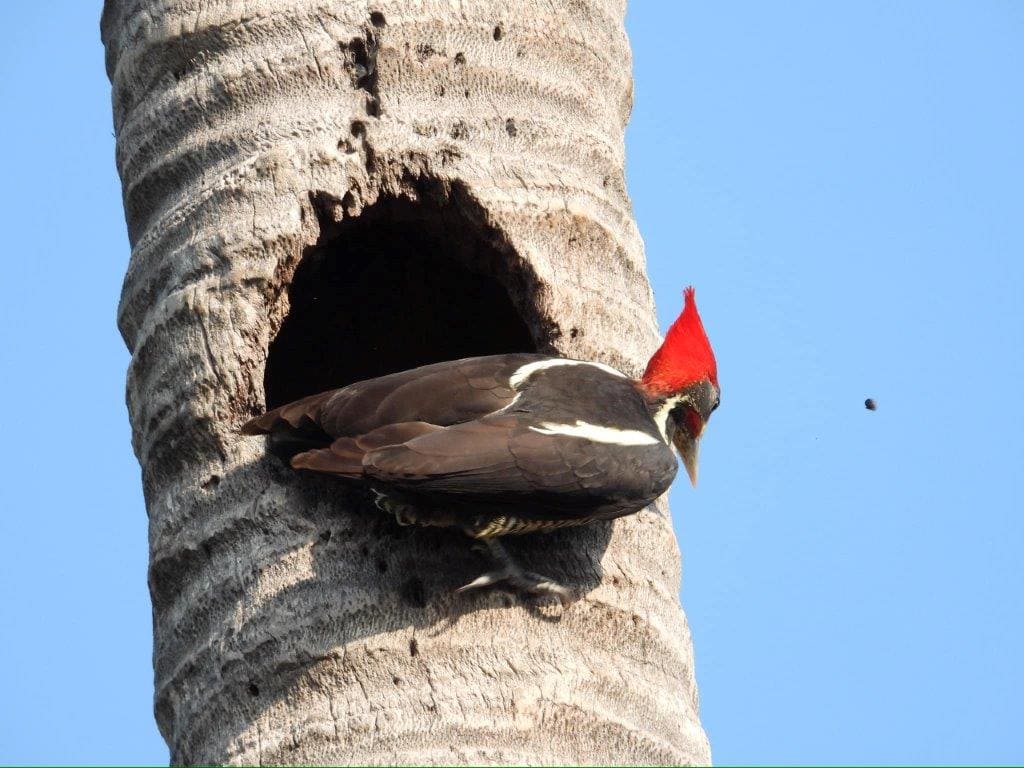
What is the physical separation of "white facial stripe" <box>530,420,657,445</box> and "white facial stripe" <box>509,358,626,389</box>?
0.15 m

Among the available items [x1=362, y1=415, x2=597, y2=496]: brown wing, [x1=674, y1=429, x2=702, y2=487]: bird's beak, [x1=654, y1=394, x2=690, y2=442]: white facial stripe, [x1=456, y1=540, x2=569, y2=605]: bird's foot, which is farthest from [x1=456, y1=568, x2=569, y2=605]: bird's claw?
[x1=674, y1=429, x2=702, y2=487]: bird's beak

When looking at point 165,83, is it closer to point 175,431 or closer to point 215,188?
point 215,188

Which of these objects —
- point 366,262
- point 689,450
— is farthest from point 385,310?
point 689,450

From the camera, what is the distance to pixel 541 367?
3432mm

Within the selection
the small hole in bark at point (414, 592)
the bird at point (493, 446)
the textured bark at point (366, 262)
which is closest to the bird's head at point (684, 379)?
the textured bark at point (366, 262)

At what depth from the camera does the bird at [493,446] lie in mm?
3121

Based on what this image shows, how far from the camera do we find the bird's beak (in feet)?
13.4

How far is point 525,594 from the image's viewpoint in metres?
3.21

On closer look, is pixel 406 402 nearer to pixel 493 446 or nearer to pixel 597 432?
pixel 493 446

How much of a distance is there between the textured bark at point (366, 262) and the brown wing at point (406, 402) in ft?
0.48

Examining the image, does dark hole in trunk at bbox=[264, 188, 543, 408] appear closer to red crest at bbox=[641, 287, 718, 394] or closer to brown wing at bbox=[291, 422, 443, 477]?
red crest at bbox=[641, 287, 718, 394]

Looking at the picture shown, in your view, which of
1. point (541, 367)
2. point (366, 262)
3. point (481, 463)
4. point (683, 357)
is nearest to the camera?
point (481, 463)

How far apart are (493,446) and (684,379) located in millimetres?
847

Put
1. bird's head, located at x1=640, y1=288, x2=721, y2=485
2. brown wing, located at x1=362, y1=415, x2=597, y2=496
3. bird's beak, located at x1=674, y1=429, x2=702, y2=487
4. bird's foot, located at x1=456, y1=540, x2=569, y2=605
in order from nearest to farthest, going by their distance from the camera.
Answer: brown wing, located at x1=362, y1=415, x2=597, y2=496
bird's foot, located at x1=456, y1=540, x2=569, y2=605
bird's head, located at x1=640, y1=288, x2=721, y2=485
bird's beak, located at x1=674, y1=429, x2=702, y2=487
